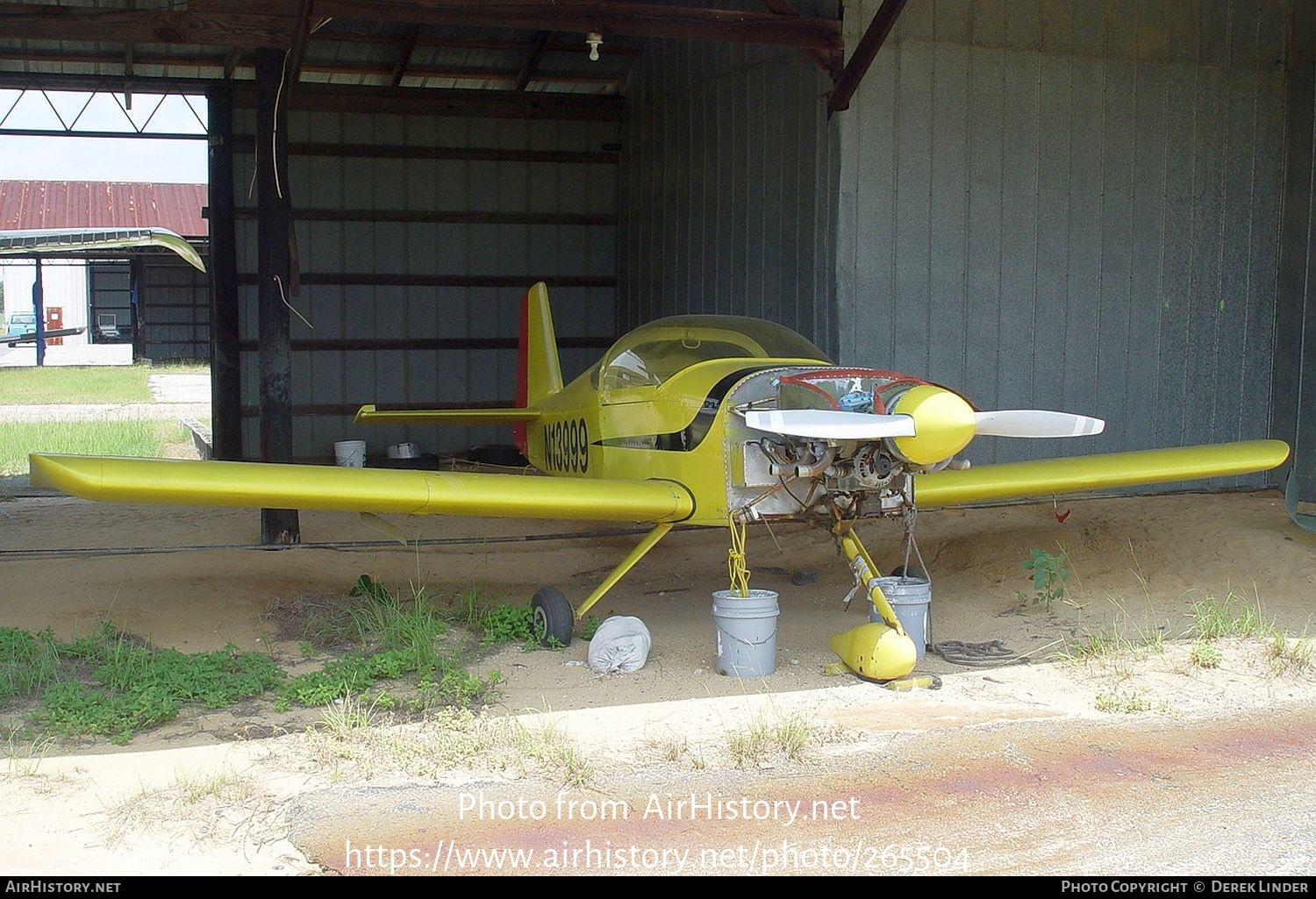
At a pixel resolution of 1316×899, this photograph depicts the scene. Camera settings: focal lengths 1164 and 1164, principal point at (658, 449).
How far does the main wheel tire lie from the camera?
641 cm

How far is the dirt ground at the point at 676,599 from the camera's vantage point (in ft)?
16.0

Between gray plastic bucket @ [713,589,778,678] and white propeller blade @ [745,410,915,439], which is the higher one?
white propeller blade @ [745,410,915,439]

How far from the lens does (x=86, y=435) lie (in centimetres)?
1641

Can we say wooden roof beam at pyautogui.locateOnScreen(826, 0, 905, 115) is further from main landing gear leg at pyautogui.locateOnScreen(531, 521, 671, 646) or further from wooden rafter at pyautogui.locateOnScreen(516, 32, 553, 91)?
wooden rafter at pyautogui.locateOnScreen(516, 32, 553, 91)

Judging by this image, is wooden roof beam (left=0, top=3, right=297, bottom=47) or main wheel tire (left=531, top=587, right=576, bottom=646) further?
wooden roof beam (left=0, top=3, right=297, bottom=47)

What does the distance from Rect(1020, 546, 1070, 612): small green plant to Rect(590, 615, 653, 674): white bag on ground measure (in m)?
2.44

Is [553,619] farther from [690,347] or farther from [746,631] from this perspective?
[690,347]

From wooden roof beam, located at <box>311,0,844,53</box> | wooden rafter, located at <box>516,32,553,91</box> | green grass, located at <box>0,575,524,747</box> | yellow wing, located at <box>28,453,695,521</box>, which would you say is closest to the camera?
green grass, located at <box>0,575,524,747</box>

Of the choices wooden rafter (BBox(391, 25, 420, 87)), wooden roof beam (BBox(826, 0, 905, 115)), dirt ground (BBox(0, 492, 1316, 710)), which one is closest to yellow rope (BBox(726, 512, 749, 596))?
dirt ground (BBox(0, 492, 1316, 710))

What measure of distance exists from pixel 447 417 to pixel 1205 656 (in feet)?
17.4

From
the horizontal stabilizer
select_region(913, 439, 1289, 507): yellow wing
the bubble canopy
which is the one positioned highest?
the bubble canopy

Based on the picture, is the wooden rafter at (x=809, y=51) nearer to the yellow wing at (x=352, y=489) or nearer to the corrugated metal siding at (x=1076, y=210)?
the corrugated metal siding at (x=1076, y=210)
